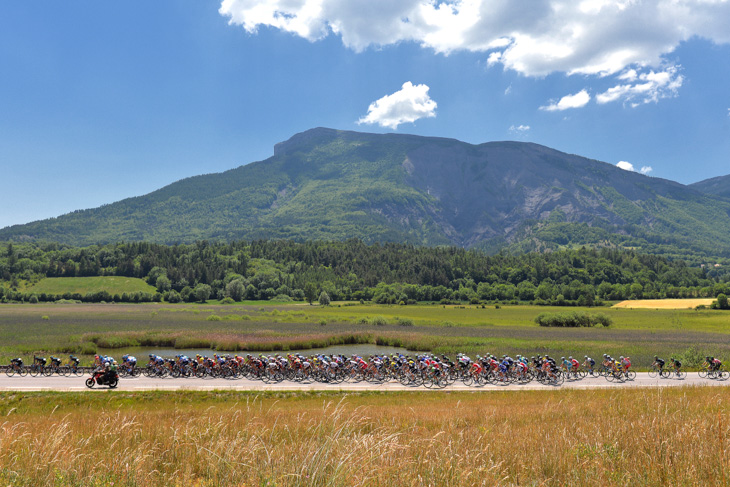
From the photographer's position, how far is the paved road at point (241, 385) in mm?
30531

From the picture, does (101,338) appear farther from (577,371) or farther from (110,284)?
(110,284)

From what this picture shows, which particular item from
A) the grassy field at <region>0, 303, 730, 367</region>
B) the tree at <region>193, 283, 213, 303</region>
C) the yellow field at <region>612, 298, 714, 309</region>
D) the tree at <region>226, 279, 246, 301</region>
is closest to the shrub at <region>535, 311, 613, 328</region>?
the grassy field at <region>0, 303, 730, 367</region>

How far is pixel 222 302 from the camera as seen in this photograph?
166125 millimetres

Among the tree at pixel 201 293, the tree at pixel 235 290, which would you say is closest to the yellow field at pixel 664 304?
the tree at pixel 235 290

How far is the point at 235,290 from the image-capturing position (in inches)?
7028

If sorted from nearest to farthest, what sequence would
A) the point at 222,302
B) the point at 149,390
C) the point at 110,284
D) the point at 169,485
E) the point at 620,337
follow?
the point at 169,485 < the point at 149,390 < the point at 620,337 < the point at 222,302 < the point at 110,284

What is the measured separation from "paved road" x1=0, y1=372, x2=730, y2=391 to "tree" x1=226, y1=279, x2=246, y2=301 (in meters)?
145

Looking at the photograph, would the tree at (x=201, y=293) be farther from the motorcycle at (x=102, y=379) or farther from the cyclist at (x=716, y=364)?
the cyclist at (x=716, y=364)

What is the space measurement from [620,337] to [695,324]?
32750mm

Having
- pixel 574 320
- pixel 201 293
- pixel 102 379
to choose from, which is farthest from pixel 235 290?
pixel 102 379

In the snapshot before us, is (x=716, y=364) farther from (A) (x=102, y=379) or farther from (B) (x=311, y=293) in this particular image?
(B) (x=311, y=293)

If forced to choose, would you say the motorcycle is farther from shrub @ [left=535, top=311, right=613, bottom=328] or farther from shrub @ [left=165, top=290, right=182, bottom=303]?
shrub @ [left=165, top=290, right=182, bottom=303]

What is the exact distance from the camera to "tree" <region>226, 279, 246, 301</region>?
177 meters

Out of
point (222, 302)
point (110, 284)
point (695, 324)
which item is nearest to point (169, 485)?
point (695, 324)
